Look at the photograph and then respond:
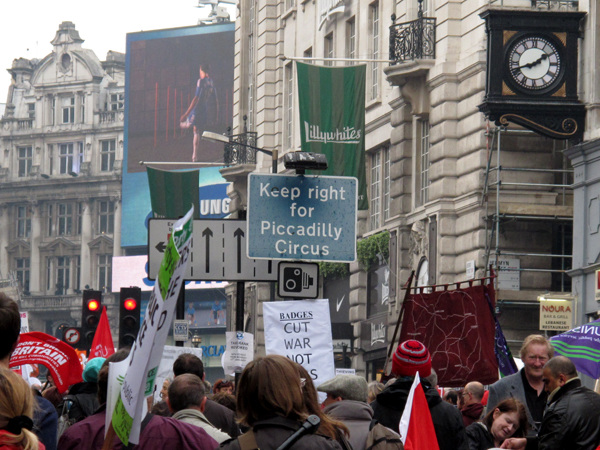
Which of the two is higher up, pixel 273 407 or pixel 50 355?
pixel 273 407

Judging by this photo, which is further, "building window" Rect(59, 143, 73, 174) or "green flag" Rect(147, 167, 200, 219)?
"building window" Rect(59, 143, 73, 174)

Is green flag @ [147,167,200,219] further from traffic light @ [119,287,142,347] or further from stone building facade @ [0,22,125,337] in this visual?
stone building facade @ [0,22,125,337]

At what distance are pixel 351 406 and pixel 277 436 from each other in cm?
222

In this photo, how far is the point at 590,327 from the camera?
12414 millimetres

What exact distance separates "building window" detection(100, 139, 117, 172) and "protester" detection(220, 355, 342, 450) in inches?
3908

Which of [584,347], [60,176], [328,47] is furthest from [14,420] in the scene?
[60,176]

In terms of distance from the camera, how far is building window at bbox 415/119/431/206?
32.2 m

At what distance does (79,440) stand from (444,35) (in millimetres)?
24648

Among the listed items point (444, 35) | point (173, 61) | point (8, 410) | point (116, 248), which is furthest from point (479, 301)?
point (116, 248)

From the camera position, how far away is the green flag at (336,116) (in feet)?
103

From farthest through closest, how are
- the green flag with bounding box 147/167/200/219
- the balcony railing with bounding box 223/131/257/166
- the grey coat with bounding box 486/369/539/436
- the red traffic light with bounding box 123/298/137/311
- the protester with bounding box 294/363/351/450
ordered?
the balcony railing with bounding box 223/131/257/166, the green flag with bounding box 147/167/200/219, the red traffic light with bounding box 123/298/137/311, the grey coat with bounding box 486/369/539/436, the protester with bounding box 294/363/351/450

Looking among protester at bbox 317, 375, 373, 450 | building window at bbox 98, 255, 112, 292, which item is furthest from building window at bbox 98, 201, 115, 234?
protester at bbox 317, 375, 373, 450

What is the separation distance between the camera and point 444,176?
1176 inches

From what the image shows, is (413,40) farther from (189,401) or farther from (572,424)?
Answer: (189,401)
